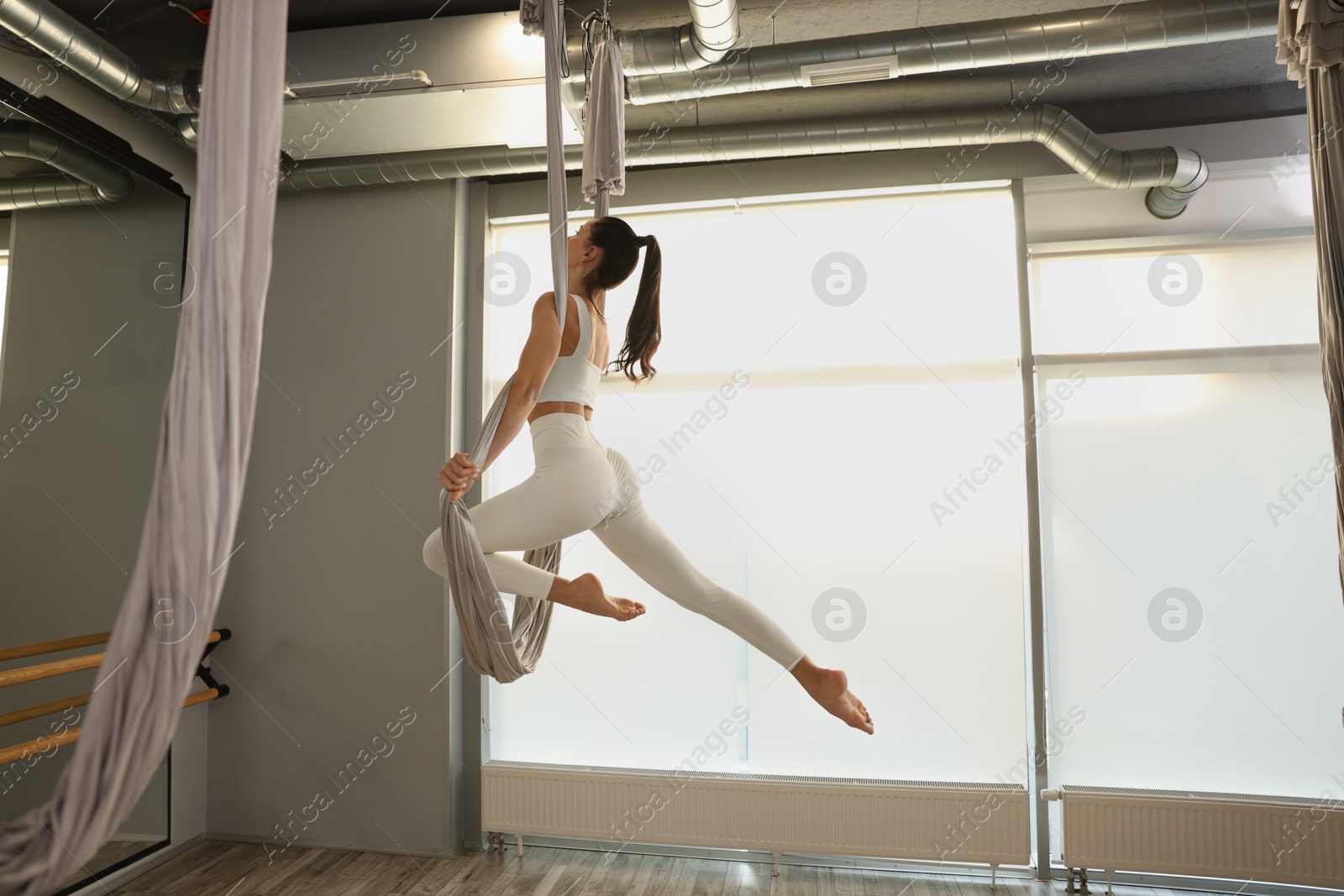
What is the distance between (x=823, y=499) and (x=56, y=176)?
131 inches

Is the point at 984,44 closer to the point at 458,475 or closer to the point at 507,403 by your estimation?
the point at 507,403

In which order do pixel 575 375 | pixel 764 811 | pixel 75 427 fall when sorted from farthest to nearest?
pixel 764 811 → pixel 75 427 → pixel 575 375

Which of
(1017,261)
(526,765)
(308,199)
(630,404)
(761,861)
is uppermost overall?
(308,199)

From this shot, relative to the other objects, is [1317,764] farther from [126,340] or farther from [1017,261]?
[126,340]

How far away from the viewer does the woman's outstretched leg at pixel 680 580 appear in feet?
7.55

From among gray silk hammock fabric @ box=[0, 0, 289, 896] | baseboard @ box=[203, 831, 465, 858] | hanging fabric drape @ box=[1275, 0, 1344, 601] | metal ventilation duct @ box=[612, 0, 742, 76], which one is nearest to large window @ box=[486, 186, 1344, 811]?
baseboard @ box=[203, 831, 465, 858]

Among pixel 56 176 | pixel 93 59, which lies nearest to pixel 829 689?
pixel 93 59

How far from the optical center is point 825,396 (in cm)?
402

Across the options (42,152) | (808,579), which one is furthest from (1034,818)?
(42,152)

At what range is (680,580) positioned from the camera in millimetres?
2330

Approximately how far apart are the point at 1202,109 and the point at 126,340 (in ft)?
15.9

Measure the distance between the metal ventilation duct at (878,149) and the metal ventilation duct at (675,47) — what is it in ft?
2.29

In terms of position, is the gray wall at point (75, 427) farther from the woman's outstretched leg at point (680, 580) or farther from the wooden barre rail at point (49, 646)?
the woman's outstretched leg at point (680, 580)

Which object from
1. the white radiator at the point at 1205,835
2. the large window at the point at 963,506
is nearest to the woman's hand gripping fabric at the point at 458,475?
the large window at the point at 963,506
